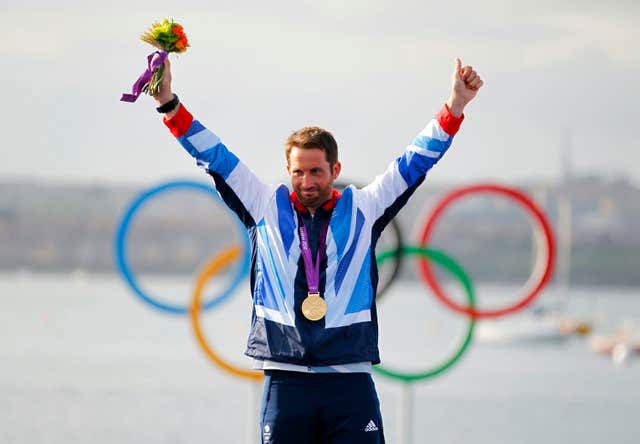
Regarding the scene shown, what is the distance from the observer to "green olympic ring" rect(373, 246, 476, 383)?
928 centimetres

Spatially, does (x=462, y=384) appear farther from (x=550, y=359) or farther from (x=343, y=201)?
(x=343, y=201)

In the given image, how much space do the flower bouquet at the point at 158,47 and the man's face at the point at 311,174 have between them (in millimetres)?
619

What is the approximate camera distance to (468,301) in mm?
10219

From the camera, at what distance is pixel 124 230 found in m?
10.7

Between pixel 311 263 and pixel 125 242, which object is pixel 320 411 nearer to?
pixel 311 263

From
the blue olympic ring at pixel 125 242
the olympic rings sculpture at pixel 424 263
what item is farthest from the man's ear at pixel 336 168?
the blue olympic ring at pixel 125 242

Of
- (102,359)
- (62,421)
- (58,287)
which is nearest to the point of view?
(62,421)

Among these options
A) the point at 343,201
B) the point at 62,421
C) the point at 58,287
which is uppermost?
the point at 58,287

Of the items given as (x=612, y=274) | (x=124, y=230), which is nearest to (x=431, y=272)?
(x=124, y=230)

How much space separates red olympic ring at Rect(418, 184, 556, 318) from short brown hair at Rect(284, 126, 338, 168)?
4602 mm

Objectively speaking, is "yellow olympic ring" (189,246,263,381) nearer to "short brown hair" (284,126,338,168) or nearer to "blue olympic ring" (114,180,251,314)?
"blue olympic ring" (114,180,251,314)

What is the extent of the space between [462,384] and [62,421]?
16135 mm

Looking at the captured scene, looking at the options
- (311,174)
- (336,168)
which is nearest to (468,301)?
(336,168)

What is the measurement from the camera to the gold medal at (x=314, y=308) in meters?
5.36
